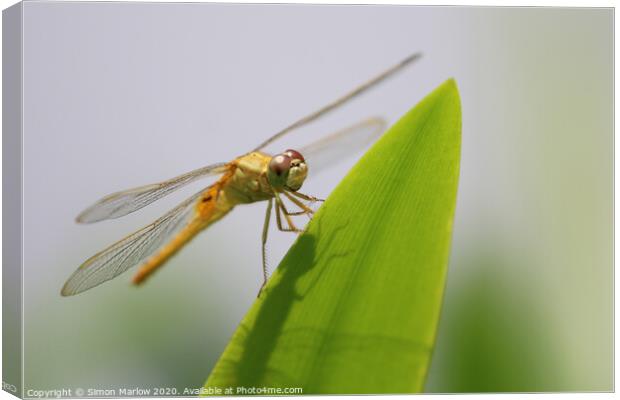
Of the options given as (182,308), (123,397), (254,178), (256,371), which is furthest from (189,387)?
(256,371)

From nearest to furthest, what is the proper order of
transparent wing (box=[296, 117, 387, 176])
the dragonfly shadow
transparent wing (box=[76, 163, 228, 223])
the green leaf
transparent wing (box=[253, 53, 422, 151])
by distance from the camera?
the green leaf, the dragonfly shadow, transparent wing (box=[253, 53, 422, 151]), transparent wing (box=[76, 163, 228, 223]), transparent wing (box=[296, 117, 387, 176])

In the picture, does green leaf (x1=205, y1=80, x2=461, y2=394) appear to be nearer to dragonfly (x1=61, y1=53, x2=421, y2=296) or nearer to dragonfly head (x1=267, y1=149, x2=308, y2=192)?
dragonfly (x1=61, y1=53, x2=421, y2=296)

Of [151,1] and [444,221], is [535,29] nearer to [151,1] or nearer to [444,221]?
[151,1]

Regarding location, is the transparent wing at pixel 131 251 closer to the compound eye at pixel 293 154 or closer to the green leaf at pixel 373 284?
the compound eye at pixel 293 154

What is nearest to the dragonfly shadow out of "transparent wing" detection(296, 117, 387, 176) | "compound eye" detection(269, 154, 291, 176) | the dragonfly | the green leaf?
the green leaf

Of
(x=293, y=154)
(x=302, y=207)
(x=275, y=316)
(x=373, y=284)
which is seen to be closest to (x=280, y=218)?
(x=302, y=207)

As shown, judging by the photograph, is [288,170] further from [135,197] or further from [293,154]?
[135,197]

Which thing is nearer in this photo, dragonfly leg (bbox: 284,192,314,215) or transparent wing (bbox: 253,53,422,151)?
transparent wing (bbox: 253,53,422,151)
